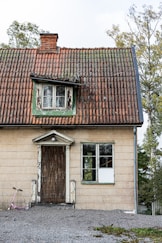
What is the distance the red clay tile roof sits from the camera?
727 inches

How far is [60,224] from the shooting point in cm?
1345

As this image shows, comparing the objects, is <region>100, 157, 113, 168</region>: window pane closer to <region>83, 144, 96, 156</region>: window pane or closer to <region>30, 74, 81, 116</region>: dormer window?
<region>83, 144, 96, 156</region>: window pane

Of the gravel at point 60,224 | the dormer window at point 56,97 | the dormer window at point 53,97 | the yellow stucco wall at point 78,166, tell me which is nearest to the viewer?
the gravel at point 60,224

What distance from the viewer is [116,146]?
1838cm

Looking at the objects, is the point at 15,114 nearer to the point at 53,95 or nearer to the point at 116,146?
the point at 53,95

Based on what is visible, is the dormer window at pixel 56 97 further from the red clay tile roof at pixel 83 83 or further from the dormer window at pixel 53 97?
the red clay tile roof at pixel 83 83

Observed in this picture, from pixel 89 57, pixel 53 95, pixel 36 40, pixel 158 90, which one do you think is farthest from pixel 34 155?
pixel 36 40

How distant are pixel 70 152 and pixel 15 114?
280 cm

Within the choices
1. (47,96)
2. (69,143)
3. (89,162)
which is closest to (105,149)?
(89,162)

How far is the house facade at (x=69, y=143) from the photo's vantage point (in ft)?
59.6

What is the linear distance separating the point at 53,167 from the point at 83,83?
13.1 feet

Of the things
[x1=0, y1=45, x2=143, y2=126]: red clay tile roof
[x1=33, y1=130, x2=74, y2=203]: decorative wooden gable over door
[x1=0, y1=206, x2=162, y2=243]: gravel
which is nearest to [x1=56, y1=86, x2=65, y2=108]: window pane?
[x1=0, y1=45, x2=143, y2=126]: red clay tile roof

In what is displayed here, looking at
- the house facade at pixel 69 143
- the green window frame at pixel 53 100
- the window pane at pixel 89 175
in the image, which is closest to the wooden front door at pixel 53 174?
the house facade at pixel 69 143

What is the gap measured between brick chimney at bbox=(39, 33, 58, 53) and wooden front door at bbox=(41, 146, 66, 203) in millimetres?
5705
